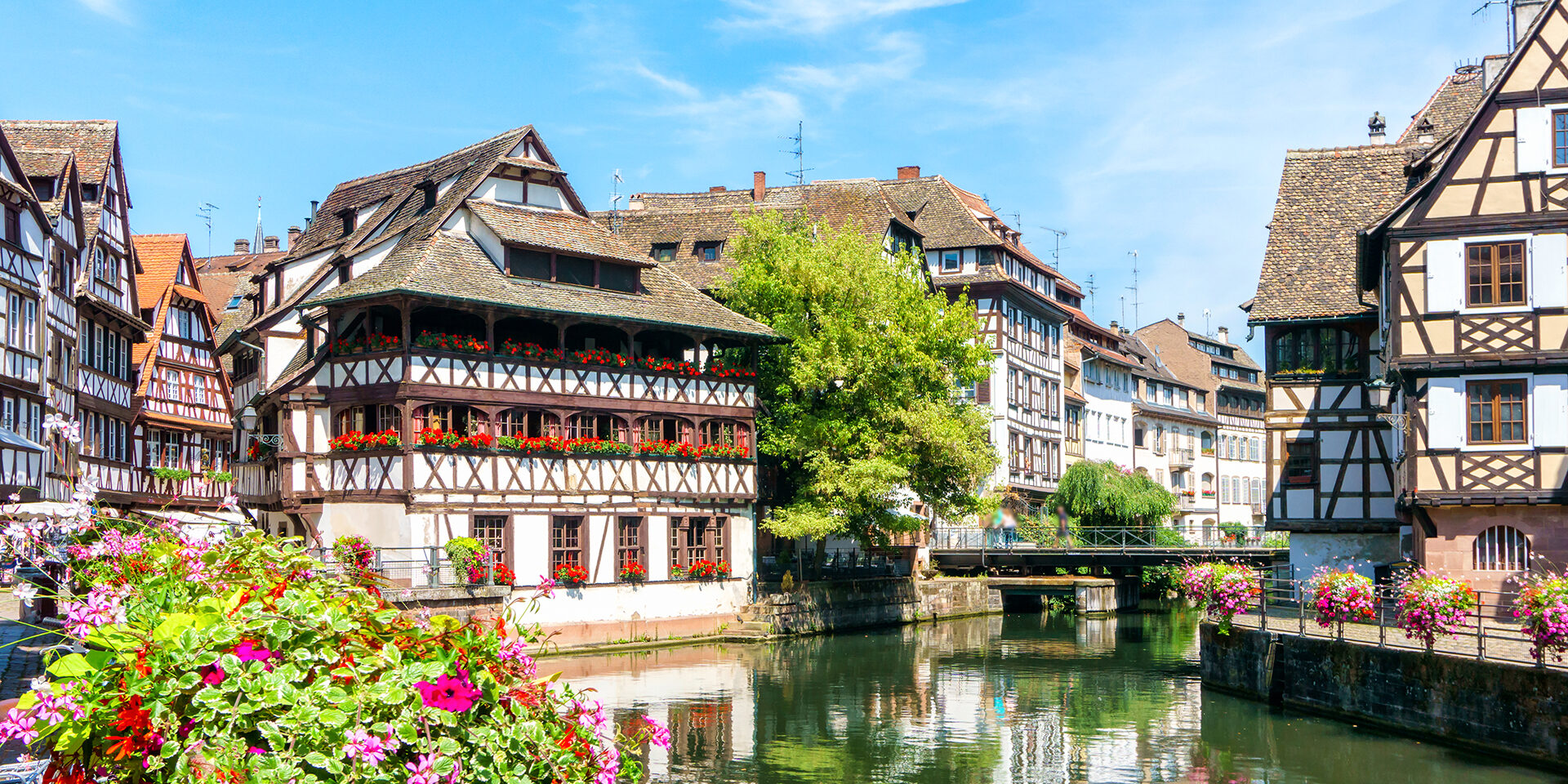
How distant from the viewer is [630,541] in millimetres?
39062

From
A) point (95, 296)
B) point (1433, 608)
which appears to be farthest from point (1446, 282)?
point (95, 296)

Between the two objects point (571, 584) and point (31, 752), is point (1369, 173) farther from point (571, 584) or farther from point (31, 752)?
point (31, 752)

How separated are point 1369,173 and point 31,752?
3727 cm

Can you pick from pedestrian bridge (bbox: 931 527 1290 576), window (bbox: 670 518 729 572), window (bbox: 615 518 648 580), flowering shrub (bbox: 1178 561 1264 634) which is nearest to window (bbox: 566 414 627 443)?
window (bbox: 615 518 648 580)

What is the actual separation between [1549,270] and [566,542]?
22355 millimetres

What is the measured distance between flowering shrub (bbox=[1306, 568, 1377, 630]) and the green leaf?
2318 centimetres

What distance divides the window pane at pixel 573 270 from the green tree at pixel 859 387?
6296 mm

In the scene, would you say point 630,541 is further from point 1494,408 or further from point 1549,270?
point 1549,270

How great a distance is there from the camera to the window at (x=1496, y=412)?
29078 mm

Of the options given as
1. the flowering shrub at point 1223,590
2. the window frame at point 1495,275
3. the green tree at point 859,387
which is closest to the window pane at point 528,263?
the green tree at point 859,387

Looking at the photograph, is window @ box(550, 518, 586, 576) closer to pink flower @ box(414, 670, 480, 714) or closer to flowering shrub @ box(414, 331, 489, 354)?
flowering shrub @ box(414, 331, 489, 354)

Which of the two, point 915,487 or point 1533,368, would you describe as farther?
point 915,487

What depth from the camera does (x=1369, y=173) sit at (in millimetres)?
38344

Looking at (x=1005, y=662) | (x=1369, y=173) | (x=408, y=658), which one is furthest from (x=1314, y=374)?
(x=408, y=658)
